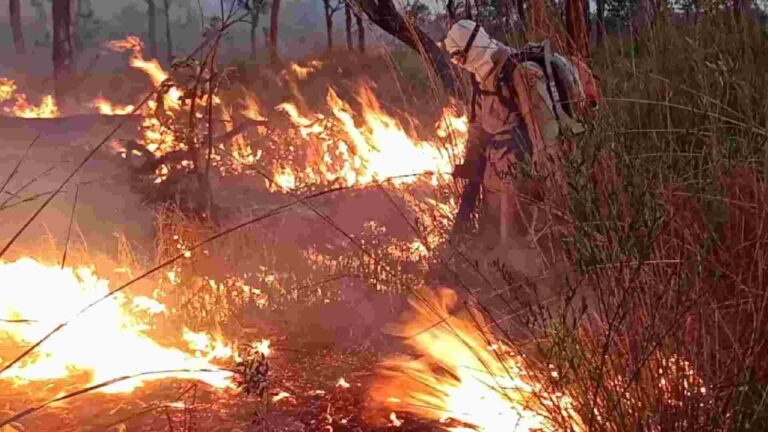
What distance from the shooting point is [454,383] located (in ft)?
9.67

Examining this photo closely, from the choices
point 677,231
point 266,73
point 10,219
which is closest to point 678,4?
point 677,231

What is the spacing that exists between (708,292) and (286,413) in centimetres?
157

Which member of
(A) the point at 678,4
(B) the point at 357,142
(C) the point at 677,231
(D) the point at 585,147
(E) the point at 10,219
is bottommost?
(E) the point at 10,219

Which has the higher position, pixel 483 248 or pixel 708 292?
pixel 708 292

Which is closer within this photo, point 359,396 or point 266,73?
point 359,396

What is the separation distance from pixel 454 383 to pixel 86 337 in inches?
61.4

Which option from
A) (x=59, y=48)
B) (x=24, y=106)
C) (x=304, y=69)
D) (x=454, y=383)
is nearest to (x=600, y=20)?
(x=454, y=383)

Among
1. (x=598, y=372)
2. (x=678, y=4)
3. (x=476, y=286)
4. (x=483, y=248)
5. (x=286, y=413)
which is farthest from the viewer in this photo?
(x=483, y=248)

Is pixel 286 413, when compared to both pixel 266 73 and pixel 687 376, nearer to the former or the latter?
pixel 687 376

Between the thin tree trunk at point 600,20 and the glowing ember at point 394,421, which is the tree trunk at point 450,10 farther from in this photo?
the glowing ember at point 394,421

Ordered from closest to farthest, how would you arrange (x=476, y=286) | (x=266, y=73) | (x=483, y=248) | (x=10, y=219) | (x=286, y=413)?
1. (x=286, y=413)
2. (x=476, y=286)
3. (x=483, y=248)
4. (x=10, y=219)
5. (x=266, y=73)

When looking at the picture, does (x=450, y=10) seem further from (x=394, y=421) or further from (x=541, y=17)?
(x=394, y=421)

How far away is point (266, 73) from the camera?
1856 cm

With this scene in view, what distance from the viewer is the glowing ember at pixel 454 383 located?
2596 mm
